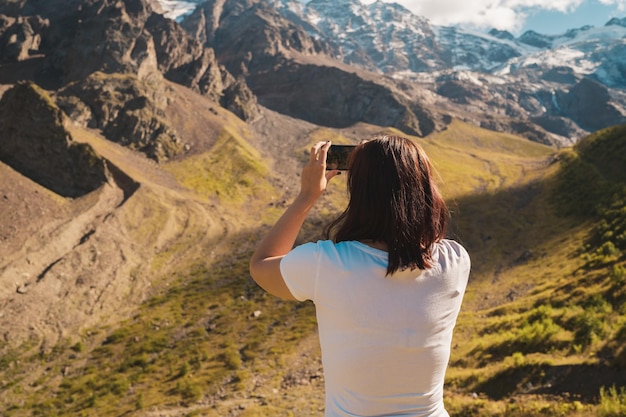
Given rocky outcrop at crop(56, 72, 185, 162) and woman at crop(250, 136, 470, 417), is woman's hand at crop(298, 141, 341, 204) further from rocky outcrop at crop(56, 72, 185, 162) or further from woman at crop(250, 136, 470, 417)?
rocky outcrop at crop(56, 72, 185, 162)

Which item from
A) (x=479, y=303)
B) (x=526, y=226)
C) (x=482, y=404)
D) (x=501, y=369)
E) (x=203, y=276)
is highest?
(x=482, y=404)

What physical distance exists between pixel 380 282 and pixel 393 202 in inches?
23.3

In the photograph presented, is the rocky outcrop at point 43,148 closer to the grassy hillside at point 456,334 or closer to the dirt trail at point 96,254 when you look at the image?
the dirt trail at point 96,254

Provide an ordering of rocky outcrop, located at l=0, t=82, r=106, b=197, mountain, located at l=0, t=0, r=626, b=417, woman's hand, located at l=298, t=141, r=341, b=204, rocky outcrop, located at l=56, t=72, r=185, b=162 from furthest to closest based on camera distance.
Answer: rocky outcrop, located at l=56, t=72, r=185, b=162, rocky outcrop, located at l=0, t=82, r=106, b=197, mountain, located at l=0, t=0, r=626, b=417, woman's hand, located at l=298, t=141, r=341, b=204

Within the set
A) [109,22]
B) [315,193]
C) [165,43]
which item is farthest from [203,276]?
[165,43]

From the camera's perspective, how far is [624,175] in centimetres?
7425

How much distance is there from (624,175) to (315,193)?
86915 mm

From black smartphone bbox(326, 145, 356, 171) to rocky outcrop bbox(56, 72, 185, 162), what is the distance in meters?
105

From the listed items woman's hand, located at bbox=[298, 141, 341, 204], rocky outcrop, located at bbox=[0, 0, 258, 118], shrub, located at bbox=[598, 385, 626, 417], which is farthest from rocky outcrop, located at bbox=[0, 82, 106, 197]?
woman's hand, located at bbox=[298, 141, 341, 204]

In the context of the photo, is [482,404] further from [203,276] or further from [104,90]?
[104,90]

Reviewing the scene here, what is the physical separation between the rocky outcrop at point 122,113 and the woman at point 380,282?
106 m

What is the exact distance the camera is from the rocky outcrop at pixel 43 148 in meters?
66.2

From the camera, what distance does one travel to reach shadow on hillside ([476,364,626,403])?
14.0 meters

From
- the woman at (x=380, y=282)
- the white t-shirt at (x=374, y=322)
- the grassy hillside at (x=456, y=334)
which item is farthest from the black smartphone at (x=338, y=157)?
the white t-shirt at (x=374, y=322)
